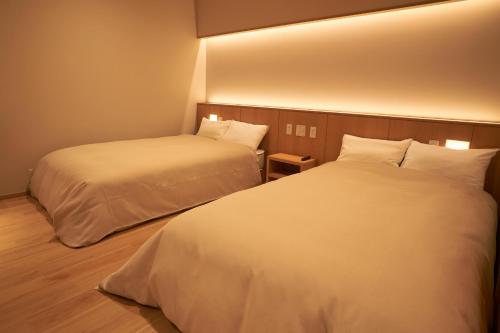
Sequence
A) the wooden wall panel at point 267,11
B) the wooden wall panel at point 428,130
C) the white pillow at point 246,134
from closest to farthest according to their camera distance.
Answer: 1. the wooden wall panel at point 428,130
2. the wooden wall panel at point 267,11
3. the white pillow at point 246,134

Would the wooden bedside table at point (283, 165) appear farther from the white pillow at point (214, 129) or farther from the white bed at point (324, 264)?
the white bed at point (324, 264)

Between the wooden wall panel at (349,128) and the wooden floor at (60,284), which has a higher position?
the wooden wall panel at (349,128)

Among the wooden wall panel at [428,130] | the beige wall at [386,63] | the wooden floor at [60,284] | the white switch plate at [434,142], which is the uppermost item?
the beige wall at [386,63]

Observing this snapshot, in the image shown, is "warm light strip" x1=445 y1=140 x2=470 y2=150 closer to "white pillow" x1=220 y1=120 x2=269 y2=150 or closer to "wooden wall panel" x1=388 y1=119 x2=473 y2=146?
"wooden wall panel" x1=388 y1=119 x2=473 y2=146

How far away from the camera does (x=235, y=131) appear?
3.91m

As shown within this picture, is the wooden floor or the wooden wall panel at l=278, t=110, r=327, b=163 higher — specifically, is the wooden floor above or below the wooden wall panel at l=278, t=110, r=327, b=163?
below

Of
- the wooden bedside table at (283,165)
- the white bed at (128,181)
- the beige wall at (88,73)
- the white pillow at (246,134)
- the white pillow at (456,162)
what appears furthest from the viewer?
the white pillow at (246,134)

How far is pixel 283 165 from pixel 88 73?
2496 mm

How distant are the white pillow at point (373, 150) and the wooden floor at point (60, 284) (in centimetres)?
186

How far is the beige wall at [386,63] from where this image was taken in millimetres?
2469

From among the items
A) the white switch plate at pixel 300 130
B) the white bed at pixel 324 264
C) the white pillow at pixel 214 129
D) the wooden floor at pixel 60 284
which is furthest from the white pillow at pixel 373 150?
the wooden floor at pixel 60 284

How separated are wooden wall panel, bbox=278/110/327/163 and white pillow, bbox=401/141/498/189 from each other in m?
1.03

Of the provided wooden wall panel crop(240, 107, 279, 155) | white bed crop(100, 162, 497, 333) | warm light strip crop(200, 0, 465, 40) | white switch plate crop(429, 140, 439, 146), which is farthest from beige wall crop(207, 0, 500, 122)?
white bed crop(100, 162, 497, 333)

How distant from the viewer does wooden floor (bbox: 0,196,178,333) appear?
1.56m
